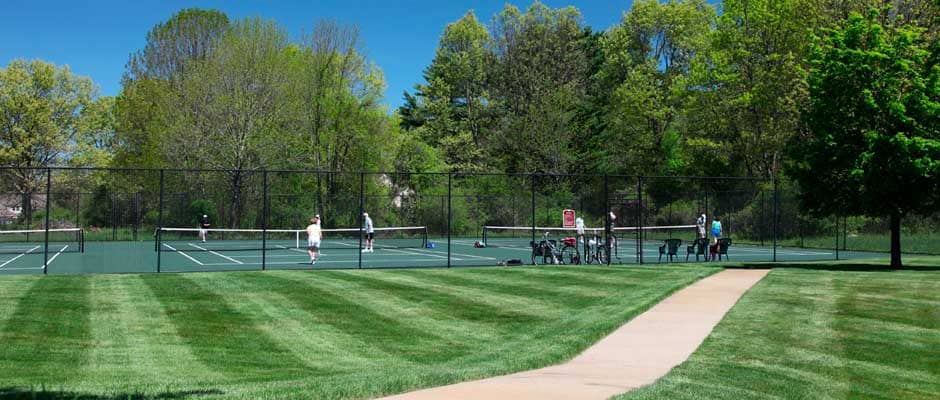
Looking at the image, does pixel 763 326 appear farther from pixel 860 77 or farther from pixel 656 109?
pixel 656 109

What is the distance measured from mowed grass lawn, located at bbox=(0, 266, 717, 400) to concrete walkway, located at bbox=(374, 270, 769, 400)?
0.34 meters

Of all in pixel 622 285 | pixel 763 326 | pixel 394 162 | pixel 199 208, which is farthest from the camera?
pixel 394 162

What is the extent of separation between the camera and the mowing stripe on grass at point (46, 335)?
9.97 metres

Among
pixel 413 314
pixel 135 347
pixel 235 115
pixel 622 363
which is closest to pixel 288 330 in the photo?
pixel 135 347

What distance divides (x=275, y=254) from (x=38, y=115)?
119ft

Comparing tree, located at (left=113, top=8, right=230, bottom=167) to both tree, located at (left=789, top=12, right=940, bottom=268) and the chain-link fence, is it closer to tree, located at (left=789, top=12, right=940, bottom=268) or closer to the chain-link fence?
the chain-link fence

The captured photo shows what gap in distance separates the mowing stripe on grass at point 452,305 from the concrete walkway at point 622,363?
213 centimetres

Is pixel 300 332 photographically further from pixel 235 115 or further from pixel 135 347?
pixel 235 115

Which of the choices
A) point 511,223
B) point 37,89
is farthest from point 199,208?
point 37,89

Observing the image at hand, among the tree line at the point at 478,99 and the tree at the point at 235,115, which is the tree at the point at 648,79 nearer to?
the tree line at the point at 478,99

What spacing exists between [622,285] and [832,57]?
12.0m

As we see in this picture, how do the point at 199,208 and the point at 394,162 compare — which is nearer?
the point at 199,208

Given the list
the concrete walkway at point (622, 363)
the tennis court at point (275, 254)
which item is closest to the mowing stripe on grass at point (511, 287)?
the concrete walkway at point (622, 363)

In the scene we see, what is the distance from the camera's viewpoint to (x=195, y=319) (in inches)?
562
